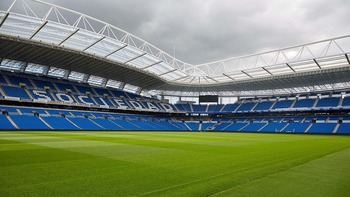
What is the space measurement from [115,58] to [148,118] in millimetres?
28730

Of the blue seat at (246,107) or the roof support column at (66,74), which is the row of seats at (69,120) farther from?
the blue seat at (246,107)

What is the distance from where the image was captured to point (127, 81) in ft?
213

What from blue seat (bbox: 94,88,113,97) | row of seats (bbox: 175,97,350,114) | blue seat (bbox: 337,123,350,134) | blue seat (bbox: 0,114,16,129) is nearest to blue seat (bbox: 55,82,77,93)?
blue seat (bbox: 94,88,113,97)

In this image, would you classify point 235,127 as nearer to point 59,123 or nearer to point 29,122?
point 59,123

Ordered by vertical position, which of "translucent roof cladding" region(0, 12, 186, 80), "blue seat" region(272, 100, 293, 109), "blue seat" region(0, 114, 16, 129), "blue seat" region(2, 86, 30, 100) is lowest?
"blue seat" region(0, 114, 16, 129)

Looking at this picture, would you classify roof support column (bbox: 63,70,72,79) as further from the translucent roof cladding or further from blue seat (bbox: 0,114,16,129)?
blue seat (bbox: 0,114,16,129)

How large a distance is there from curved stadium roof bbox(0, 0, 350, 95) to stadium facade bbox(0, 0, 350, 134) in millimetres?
175

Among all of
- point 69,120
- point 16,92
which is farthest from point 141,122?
point 16,92

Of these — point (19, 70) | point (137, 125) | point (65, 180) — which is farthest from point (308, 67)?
point (19, 70)

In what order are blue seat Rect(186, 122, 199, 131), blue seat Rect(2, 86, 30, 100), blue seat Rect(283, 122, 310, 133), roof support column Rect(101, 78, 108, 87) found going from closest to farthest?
blue seat Rect(2, 86, 30, 100)
blue seat Rect(283, 122, 310, 133)
roof support column Rect(101, 78, 108, 87)
blue seat Rect(186, 122, 199, 131)

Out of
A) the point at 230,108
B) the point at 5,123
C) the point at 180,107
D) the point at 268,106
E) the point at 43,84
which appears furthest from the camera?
the point at 180,107

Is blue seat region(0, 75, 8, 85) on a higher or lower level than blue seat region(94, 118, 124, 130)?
higher

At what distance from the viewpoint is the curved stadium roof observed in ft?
114

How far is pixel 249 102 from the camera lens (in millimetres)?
77812
